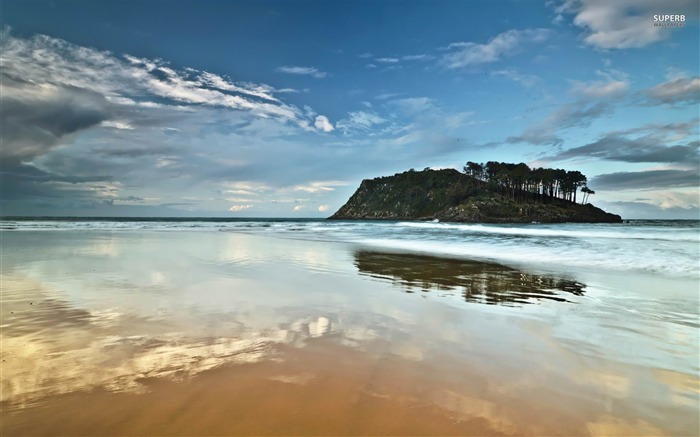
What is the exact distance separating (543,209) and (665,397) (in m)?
81.6

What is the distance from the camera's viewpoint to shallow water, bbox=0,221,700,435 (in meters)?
2.48

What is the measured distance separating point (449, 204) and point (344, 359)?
99789 millimetres

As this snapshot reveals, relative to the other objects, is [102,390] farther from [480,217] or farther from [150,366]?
[480,217]

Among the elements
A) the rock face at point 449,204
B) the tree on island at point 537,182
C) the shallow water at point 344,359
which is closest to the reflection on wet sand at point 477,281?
the shallow water at point 344,359

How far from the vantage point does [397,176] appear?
13600 centimetres

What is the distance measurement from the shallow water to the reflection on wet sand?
101mm

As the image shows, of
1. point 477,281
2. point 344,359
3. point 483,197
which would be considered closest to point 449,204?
point 483,197

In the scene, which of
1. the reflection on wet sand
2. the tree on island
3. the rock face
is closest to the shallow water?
the reflection on wet sand

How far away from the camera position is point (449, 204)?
326 feet

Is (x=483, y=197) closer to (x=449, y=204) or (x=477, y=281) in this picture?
(x=449, y=204)

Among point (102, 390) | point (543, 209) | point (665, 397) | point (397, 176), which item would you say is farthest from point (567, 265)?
point (397, 176)

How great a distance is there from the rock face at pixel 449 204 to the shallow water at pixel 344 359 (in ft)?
234

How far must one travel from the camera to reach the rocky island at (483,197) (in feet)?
247

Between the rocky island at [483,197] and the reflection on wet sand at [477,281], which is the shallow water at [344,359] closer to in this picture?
the reflection on wet sand at [477,281]
